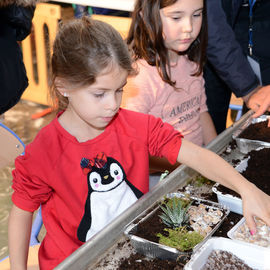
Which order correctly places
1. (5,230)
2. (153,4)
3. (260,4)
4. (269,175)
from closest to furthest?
(269,175) → (153,4) → (260,4) → (5,230)

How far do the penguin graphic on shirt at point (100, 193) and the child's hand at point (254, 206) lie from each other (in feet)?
1.24

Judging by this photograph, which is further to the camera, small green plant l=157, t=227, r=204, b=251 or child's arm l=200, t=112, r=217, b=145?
child's arm l=200, t=112, r=217, b=145

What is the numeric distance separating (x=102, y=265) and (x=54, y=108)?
0.57m

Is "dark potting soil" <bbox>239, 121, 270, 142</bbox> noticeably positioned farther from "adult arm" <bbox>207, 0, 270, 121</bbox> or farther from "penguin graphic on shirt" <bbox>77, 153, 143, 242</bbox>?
"penguin graphic on shirt" <bbox>77, 153, 143, 242</bbox>

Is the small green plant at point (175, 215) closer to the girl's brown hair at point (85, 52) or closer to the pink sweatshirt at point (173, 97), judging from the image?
the girl's brown hair at point (85, 52)

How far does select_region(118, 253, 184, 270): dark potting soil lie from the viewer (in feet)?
3.37

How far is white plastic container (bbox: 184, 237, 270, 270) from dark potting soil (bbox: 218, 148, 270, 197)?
0.77 ft

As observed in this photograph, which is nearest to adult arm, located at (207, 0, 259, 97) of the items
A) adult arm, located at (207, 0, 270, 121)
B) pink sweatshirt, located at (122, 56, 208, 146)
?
adult arm, located at (207, 0, 270, 121)

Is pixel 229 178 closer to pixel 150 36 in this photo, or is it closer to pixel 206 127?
A: pixel 150 36

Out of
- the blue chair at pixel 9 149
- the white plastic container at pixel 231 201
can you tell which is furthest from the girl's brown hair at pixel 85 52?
the white plastic container at pixel 231 201

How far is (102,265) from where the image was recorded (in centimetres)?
106

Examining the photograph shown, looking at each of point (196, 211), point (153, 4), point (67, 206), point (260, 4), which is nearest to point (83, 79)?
point (67, 206)

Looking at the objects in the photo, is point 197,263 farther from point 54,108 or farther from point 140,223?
point 54,108

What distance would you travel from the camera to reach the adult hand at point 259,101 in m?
1.86
